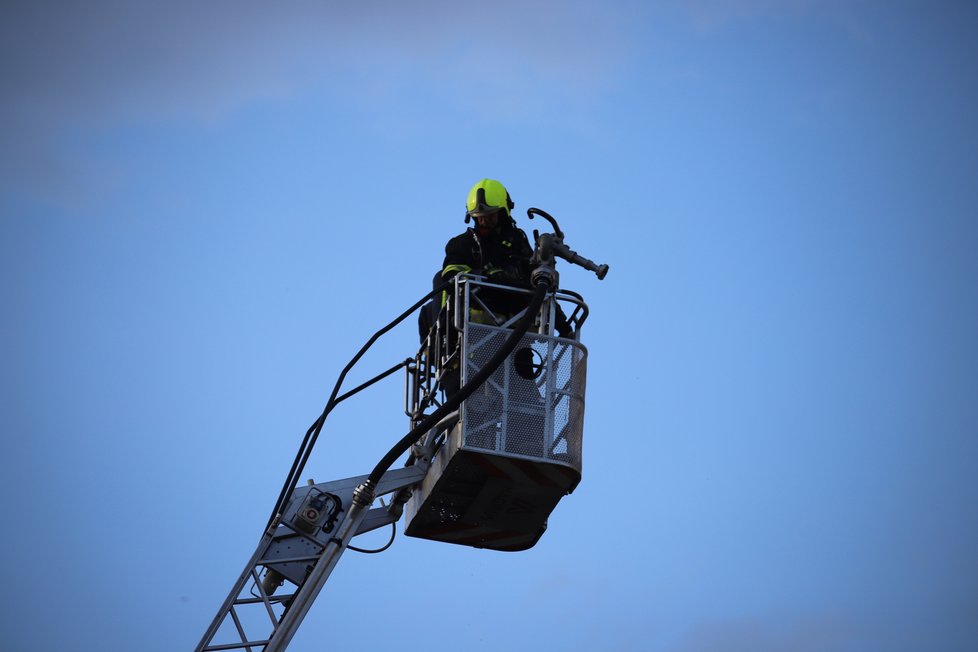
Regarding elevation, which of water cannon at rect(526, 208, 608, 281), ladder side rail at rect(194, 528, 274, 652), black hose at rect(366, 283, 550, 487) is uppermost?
water cannon at rect(526, 208, 608, 281)

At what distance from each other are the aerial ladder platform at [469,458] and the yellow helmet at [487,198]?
64 cm

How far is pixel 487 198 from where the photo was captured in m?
19.8

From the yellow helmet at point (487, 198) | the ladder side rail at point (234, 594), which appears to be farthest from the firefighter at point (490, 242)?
the ladder side rail at point (234, 594)

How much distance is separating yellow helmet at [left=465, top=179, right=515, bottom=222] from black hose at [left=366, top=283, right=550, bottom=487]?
141 cm

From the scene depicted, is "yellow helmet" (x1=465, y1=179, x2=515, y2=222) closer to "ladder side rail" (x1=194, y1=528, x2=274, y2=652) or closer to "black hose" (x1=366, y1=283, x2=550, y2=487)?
"black hose" (x1=366, y1=283, x2=550, y2=487)

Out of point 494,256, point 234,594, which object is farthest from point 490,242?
point 234,594

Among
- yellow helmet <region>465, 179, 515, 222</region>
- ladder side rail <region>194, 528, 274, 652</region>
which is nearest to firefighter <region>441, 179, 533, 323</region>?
yellow helmet <region>465, 179, 515, 222</region>

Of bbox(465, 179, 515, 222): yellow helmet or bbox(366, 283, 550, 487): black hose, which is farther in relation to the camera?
bbox(465, 179, 515, 222): yellow helmet

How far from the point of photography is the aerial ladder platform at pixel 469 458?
59.7 ft

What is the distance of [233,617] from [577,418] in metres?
4.19

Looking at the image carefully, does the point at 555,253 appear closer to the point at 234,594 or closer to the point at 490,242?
the point at 490,242

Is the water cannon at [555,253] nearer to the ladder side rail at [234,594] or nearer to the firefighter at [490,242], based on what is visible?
the firefighter at [490,242]

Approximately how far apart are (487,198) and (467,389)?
9.36 feet

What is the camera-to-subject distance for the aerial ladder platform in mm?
18188
